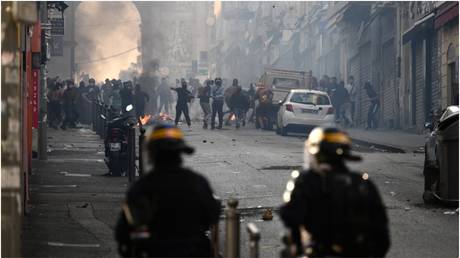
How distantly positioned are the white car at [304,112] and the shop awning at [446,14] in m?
4.10

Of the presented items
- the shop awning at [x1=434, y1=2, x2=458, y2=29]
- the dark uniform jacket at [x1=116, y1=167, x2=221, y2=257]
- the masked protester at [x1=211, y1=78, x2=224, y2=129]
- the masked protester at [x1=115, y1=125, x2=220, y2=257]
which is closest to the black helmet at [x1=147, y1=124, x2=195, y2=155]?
the masked protester at [x1=115, y1=125, x2=220, y2=257]

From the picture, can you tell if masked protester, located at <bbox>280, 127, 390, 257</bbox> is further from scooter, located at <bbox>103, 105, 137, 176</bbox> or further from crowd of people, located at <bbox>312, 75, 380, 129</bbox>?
crowd of people, located at <bbox>312, 75, 380, 129</bbox>

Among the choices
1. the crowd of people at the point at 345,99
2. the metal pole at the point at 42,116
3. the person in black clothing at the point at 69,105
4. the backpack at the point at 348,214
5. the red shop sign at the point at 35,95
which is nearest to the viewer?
the backpack at the point at 348,214

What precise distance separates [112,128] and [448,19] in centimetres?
1650

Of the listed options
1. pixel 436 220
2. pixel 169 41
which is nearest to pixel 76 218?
pixel 436 220

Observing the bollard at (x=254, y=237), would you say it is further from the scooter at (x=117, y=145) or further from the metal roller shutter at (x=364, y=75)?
the metal roller shutter at (x=364, y=75)

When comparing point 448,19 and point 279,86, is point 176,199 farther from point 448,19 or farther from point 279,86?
point 279,86

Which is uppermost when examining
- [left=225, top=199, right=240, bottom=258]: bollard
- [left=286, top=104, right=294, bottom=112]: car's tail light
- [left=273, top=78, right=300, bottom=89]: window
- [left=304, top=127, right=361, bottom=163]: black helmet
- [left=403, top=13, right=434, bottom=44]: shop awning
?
[left=403, top=13, right=434, bottom=44]: shop awning

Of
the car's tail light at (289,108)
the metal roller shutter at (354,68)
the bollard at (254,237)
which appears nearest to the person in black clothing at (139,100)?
the car's tail light at (289,108)

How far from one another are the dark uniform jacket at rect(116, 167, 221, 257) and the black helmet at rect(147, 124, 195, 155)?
113 millimetres

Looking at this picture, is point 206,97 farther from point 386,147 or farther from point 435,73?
point 386,147

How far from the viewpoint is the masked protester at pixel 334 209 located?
19.9ft

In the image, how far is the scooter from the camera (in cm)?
1972

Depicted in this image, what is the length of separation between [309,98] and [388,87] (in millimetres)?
11895
